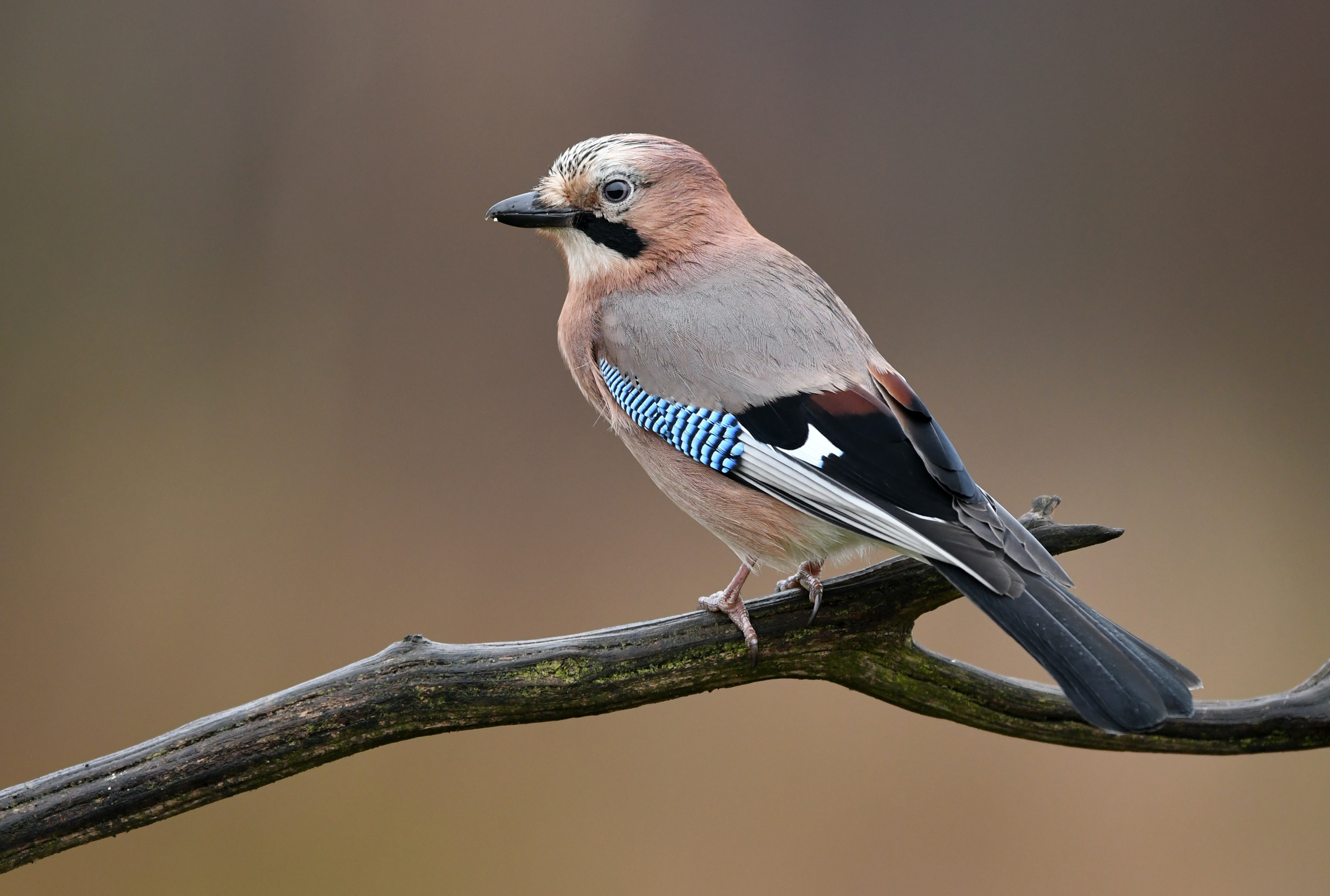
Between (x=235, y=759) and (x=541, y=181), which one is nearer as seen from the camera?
(x=235, y=759)

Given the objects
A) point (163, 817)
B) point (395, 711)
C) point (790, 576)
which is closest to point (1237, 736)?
point (790, 576)

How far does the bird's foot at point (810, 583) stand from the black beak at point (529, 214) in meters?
0.85

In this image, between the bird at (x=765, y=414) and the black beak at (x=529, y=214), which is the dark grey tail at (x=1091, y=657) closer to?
the bird at (x=765, y=414)

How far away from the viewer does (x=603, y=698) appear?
192 centimetres

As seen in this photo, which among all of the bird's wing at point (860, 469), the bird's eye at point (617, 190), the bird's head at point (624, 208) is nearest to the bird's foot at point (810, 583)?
the bird's wing at point (860, 469)

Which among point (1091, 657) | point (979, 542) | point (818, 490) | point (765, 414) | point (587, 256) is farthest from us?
point (587, 256)

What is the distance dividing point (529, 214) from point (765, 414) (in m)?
0.66

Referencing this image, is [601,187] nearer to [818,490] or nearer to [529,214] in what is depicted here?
[529,214]

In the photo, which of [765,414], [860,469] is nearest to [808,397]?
[765,414]

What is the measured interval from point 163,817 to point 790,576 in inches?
48.0

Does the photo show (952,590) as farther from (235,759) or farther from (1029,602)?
(235,759)

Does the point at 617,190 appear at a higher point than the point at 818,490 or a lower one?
higher

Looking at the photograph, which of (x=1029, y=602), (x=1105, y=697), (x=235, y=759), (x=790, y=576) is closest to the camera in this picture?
(x=1105, y=697)

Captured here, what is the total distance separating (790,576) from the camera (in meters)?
2.24
